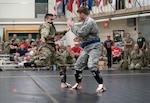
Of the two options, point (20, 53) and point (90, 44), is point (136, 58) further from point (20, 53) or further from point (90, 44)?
point (90, 44)

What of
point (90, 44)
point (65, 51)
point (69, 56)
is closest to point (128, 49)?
point (69, 56)

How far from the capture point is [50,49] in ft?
27.1

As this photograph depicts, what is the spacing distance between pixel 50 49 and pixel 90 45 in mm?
1245

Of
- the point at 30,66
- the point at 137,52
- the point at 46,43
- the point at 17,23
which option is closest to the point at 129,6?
the point at 137,52

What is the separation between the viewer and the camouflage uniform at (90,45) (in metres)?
7.20

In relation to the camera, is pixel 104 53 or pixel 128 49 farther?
pixel 104 53

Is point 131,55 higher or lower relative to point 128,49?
lower

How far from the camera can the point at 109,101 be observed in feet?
19.6

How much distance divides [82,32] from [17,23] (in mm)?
20535

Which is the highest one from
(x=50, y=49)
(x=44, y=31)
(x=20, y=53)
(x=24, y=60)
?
(x=44, y=31)

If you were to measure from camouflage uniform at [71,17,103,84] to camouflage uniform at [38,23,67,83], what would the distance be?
67 centimetres

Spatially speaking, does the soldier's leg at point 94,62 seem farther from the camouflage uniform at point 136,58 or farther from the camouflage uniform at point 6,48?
the camouflage uniform at point 6,48

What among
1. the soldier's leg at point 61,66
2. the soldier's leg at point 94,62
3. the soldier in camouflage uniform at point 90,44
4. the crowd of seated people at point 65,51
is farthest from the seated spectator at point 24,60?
the soldier's leg at point 94,62

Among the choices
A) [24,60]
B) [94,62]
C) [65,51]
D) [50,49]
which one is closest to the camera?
[94,62]
